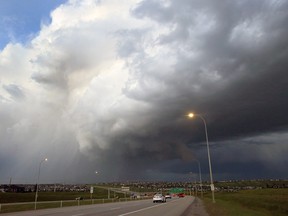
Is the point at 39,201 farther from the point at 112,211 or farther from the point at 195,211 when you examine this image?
the point at 195,211

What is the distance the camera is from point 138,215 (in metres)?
27.1

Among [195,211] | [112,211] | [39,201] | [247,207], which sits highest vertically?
[39,201]

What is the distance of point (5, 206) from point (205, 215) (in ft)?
112

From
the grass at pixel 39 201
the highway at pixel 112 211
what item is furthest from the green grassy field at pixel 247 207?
the grass at pixel 39 201

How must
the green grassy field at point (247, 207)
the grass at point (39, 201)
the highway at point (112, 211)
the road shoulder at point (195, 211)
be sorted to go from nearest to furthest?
the highway at point (112, 211)
the green grassy field at point (247, 207)
the road shoulder at point (195, 211)
the grass at point (39, 201)

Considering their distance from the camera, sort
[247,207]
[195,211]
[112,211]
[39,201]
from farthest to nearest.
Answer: [39,201]
[247,207]
[195,211]
[112,211]

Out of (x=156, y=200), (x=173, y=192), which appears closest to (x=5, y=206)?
(x=156, y=200)

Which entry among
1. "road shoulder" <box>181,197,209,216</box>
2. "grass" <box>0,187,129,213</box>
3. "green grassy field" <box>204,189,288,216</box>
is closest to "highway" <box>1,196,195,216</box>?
"road shoulder" <box>181,197,209,216</box>

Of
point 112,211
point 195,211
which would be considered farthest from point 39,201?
point 195,211

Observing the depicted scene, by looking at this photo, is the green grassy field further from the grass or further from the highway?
the grass

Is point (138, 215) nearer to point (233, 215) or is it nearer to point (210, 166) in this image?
point (233, 215)

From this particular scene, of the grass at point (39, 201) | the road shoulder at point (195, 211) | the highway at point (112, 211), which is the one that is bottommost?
the road shoulder at point (195, 211)

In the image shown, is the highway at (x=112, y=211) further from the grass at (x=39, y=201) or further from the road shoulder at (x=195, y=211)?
the grass at (x=39, y=201)

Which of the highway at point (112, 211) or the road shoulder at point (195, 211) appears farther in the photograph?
the road shoulder at point (195, 211)
